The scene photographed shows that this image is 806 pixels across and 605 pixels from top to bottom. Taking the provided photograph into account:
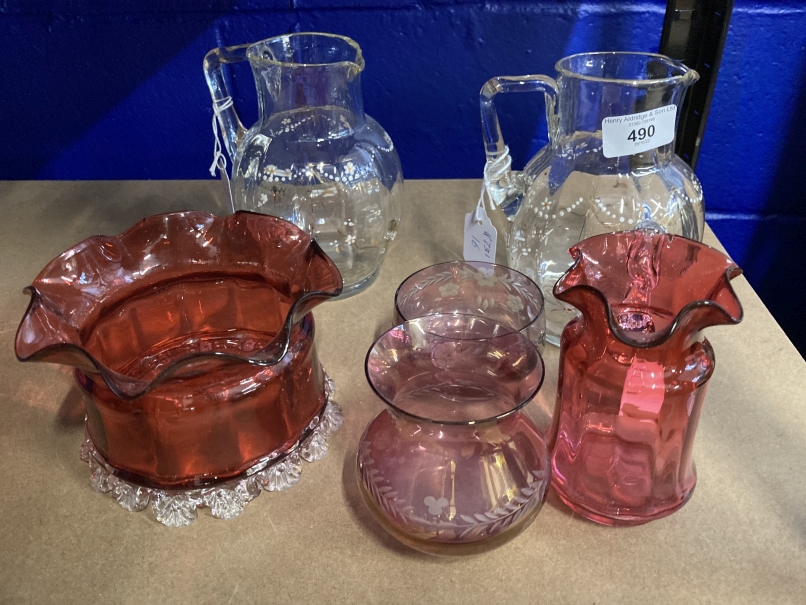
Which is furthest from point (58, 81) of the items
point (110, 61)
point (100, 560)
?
point (100, 560)

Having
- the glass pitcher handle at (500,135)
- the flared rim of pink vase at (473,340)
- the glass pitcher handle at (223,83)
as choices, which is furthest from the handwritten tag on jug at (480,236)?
the glass pitcher handle at (223,83)

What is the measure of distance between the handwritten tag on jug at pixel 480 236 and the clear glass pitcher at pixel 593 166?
28mm

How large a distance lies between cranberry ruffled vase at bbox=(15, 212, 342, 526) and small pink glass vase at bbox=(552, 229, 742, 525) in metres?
0.19

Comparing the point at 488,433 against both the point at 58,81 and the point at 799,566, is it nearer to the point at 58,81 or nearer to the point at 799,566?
the point at 799,566

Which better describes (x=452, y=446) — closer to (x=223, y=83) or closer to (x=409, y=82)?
(x=223, y=83)

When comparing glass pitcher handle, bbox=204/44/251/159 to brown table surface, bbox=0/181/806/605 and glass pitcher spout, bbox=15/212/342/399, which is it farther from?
brown table surface, bbox=0/181/806/605

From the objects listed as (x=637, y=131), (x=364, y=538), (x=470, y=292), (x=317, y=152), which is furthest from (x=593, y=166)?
(x=364, y=538)

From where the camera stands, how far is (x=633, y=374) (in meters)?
0.46

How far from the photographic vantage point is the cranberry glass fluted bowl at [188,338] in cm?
46

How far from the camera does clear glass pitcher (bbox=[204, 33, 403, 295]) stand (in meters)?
0.71

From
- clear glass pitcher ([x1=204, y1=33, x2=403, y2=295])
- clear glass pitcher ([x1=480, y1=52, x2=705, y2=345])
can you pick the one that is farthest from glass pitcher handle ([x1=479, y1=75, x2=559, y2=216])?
clear glass pitcher ([x1=204, y1=33, x2=403, y2=295])

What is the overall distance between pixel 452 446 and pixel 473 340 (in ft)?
0.33

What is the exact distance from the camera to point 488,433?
0.47m

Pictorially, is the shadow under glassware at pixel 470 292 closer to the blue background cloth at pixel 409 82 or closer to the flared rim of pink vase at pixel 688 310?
the flared rim of pink vase at pixel 688 310
